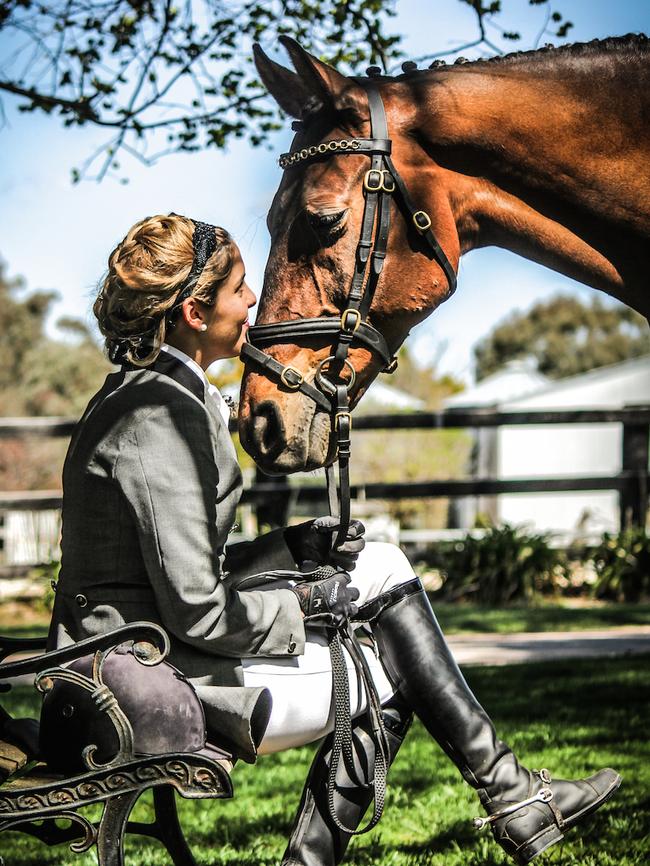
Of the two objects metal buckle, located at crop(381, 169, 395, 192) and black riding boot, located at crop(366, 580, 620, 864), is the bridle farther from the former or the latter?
black riding boot, located at crop(366, 580, 620, 864)

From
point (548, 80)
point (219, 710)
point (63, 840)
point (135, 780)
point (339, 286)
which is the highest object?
point (548, 80)

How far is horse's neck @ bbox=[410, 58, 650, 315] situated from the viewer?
8.39 feet

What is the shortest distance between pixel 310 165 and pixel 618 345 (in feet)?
176

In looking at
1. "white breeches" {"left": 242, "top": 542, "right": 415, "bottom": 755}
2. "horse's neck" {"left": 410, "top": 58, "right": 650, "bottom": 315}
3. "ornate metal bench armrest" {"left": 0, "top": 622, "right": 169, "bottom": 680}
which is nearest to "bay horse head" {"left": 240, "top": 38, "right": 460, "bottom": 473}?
"horse's neck" {"left": 410, "top": 58, "right": 650, "bottom": 315}

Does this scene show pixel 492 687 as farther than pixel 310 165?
Yes

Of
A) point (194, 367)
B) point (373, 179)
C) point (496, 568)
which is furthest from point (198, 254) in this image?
point (496, 568)

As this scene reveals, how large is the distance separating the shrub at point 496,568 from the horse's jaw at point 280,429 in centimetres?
607

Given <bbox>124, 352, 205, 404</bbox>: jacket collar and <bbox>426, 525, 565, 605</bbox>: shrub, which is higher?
<bbox>124, 352, 205, 404</bbox>: jacket collar

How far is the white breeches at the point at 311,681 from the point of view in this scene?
6.75 ft

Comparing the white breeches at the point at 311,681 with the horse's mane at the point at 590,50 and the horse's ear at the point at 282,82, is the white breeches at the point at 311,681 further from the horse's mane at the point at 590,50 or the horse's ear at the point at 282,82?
the horse's mane at the point at 590,50

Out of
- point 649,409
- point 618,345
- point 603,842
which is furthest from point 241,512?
point 618,345

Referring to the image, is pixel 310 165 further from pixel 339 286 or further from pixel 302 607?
pixel 302 607

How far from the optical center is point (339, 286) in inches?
98.7

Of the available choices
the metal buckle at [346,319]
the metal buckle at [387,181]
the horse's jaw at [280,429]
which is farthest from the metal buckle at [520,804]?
the metal buckle at [387,181]
